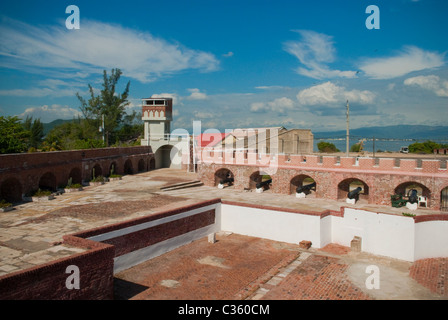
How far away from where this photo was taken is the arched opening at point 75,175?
19.8 meters

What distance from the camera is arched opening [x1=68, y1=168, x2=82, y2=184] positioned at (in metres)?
19.8

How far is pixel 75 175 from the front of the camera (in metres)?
20.0

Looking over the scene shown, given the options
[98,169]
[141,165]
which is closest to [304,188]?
[98,169]

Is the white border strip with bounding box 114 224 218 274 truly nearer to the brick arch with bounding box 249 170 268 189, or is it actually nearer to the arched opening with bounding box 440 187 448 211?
the brick arch with bounding box 249 170 268 189

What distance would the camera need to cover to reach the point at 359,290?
Result: 359 inches

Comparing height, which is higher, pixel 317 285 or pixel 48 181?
pixel 48 181

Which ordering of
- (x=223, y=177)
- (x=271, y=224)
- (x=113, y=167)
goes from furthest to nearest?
1. (x=113, y=167)
2. (x=223, y=177)
3. (x=271, y=224)

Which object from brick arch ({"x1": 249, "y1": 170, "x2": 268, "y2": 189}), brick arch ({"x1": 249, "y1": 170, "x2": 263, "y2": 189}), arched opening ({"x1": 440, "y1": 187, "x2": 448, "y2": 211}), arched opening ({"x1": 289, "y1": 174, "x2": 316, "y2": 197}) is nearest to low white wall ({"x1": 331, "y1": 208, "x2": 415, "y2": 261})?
arched opening ({"x1": 440, "y1": 187, "x2": 448, "y2": 211})

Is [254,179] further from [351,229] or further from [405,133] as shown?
[405,133]

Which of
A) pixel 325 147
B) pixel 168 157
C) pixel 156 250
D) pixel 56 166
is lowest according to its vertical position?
pixel 156 250

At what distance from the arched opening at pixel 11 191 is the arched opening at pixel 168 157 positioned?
14.0m

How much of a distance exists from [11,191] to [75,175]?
15.1 ft
